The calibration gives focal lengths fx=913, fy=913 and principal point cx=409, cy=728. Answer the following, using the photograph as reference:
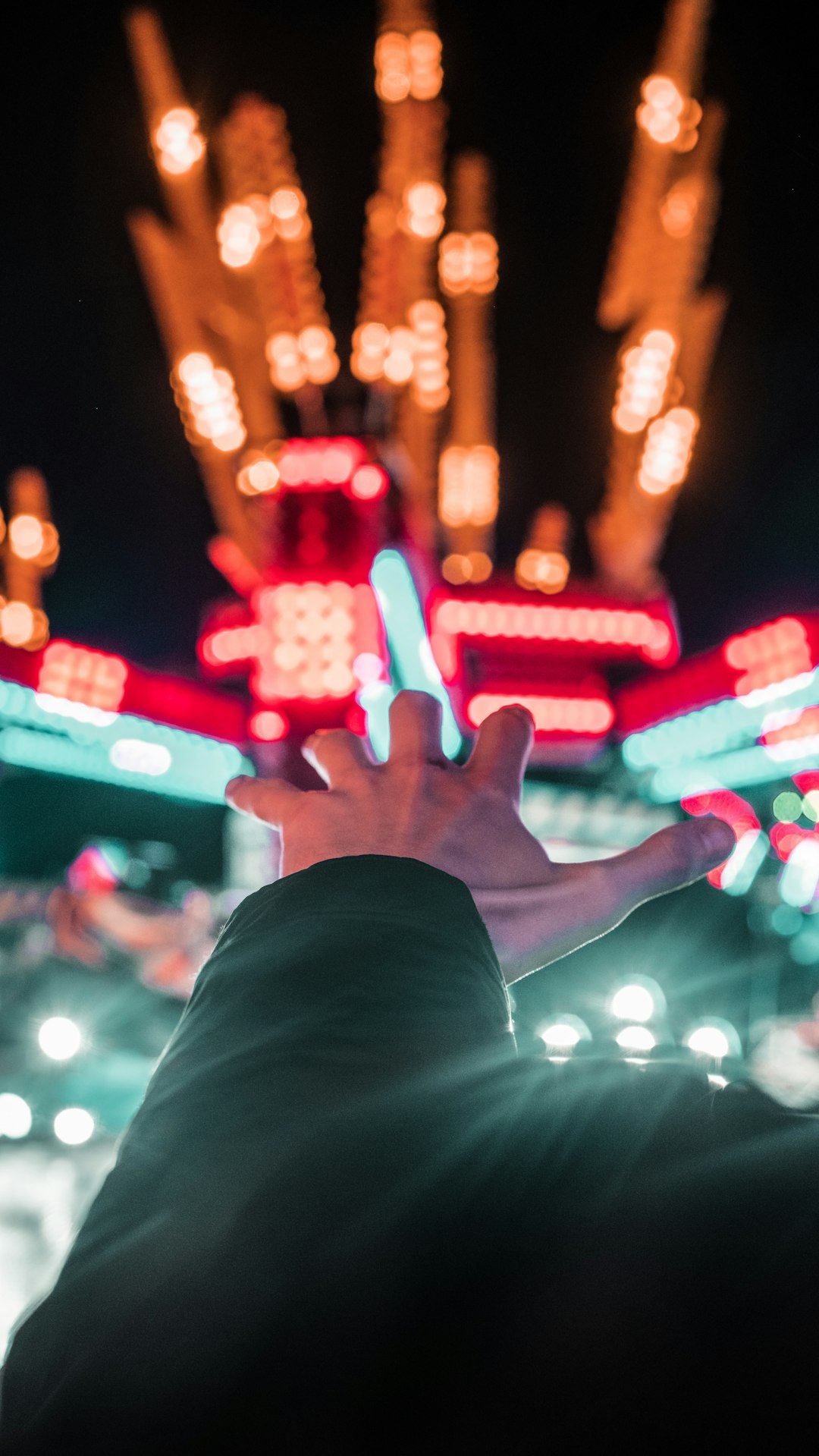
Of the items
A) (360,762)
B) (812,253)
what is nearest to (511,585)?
(812,253)

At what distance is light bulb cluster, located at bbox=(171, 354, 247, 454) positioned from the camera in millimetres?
10312

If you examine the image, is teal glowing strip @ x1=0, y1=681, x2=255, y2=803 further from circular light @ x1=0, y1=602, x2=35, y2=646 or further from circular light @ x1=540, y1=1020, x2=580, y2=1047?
circular light @ x1=540, y1=1020, x2=580, y2=1047

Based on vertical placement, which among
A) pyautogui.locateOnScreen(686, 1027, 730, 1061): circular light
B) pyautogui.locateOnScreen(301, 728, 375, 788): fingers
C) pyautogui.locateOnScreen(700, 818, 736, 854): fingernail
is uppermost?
pyautogui.locateOnScreen(301, 728, 375, 788): fingers

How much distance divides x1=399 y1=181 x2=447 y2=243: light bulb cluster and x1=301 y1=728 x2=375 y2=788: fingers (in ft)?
35.1

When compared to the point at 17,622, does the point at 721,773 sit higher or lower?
lower

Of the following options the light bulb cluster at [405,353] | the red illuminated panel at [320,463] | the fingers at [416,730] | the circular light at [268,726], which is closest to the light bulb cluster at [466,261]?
the light bulb cluster at [405,353]

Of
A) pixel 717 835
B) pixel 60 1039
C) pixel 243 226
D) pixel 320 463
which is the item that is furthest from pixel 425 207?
pixel 717 835

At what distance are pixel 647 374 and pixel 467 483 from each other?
382cm

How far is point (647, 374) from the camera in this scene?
11.1 metres

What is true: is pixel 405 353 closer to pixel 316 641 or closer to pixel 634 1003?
pixel 316 641

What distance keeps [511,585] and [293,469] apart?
4.31 metres

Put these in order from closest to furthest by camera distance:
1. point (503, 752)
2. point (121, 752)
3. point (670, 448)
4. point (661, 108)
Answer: point (503, 752) → point (661, 108) → point (121, 752) → point (670, 448)

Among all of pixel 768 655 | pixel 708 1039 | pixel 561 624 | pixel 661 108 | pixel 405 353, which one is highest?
pixel 661 108

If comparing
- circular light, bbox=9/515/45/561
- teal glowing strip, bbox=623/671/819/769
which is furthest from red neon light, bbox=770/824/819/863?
circular light, bbox=9/515/45/561
